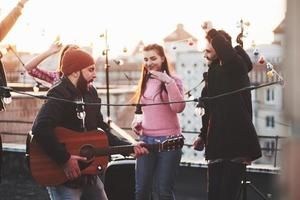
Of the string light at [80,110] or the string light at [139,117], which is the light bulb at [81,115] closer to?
the string light at [80,110]

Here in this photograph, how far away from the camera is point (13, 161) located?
7227 mm

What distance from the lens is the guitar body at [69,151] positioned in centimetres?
315

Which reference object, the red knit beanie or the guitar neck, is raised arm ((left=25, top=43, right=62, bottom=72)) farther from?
the guitar neck

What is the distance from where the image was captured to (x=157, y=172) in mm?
3549

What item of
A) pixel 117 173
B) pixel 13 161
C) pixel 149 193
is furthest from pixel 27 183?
pixel 149 193

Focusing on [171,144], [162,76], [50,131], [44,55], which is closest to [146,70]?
[162,76]

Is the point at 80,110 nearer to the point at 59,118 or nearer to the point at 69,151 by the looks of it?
the point at 59,118

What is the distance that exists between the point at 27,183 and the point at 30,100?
466 centimetres

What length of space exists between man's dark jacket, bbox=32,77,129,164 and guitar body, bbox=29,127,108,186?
5cm

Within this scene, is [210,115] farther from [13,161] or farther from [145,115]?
[13,161]

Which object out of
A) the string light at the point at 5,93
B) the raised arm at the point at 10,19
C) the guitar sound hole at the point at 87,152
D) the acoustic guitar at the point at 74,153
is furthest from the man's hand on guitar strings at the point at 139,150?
the raised arm at the point at 10,19

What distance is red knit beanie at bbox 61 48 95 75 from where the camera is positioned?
317cm

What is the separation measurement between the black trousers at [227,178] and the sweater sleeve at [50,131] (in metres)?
0.94

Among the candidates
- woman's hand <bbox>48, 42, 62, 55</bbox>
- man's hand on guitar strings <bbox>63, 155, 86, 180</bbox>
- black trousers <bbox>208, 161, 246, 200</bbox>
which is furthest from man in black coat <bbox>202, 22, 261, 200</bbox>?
woman's hand <bbox>48, 42, 62, 55</bbox>
